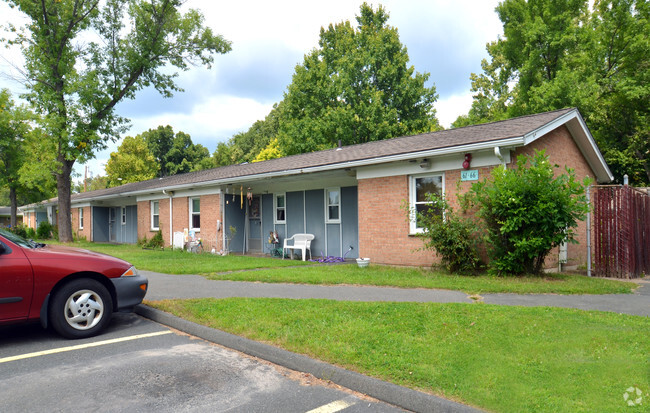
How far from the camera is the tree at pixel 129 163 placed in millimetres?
44312

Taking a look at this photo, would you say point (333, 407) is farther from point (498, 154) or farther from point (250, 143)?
point (250, 143)

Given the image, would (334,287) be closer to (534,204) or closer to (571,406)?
(534,204)

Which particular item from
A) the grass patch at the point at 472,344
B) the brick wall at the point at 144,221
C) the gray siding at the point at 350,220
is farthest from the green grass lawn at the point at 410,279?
the brick wall at the point at 144,221

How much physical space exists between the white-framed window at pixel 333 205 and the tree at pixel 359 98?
16.4 meters

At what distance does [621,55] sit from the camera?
24531 mm

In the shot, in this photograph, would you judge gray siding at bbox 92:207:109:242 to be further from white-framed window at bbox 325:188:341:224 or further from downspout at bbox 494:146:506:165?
downspout at bbox 494:146:506:165

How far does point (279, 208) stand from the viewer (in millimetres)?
16594

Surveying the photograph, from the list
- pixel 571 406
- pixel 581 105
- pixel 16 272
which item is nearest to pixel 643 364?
pixel 571 406

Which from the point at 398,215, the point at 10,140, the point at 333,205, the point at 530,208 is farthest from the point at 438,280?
the point at 10,140

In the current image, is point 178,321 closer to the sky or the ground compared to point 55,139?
closer to the ground

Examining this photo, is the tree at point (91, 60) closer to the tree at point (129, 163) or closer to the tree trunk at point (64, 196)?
the tree trunk at point (64, 196)

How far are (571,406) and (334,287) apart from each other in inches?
214

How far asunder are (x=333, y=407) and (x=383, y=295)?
13.3 feet

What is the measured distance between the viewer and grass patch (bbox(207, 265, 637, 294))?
7.77 m
